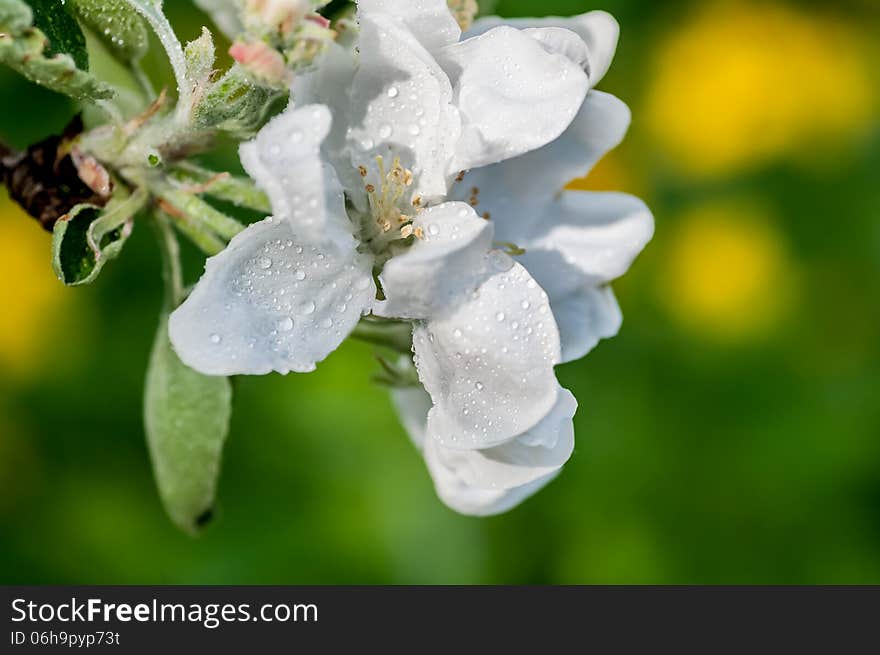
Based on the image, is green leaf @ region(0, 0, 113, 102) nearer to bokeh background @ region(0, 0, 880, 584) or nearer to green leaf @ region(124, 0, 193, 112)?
green leaf @ region(124, 0, 193, 112)

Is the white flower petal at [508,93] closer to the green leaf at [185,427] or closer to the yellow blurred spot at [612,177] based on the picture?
the green leaf at [185,427]

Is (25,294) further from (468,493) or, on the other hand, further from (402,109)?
(402,109)

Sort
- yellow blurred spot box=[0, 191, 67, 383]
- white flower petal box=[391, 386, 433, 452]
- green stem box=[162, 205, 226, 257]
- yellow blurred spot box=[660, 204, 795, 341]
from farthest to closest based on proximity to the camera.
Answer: yellow blurred spot box=[660, 204, 795, 341], yellow blurred spot box=[0, 191, 67, 383], white flower petal box=[391, 386, 433, 452], green stem box=[162, 205, 226, 257]

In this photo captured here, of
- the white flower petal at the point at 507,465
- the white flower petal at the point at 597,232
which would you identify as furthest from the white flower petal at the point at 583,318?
the white flower petal at the point at 507,465

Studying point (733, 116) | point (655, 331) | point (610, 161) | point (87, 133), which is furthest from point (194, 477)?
point (733, 116)

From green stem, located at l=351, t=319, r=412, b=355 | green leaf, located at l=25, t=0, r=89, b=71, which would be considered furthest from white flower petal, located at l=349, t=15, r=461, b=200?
green leaf, located at l=25, t=0, r=89, b=71

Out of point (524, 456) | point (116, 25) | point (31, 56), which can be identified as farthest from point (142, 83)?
point (524, 456)
